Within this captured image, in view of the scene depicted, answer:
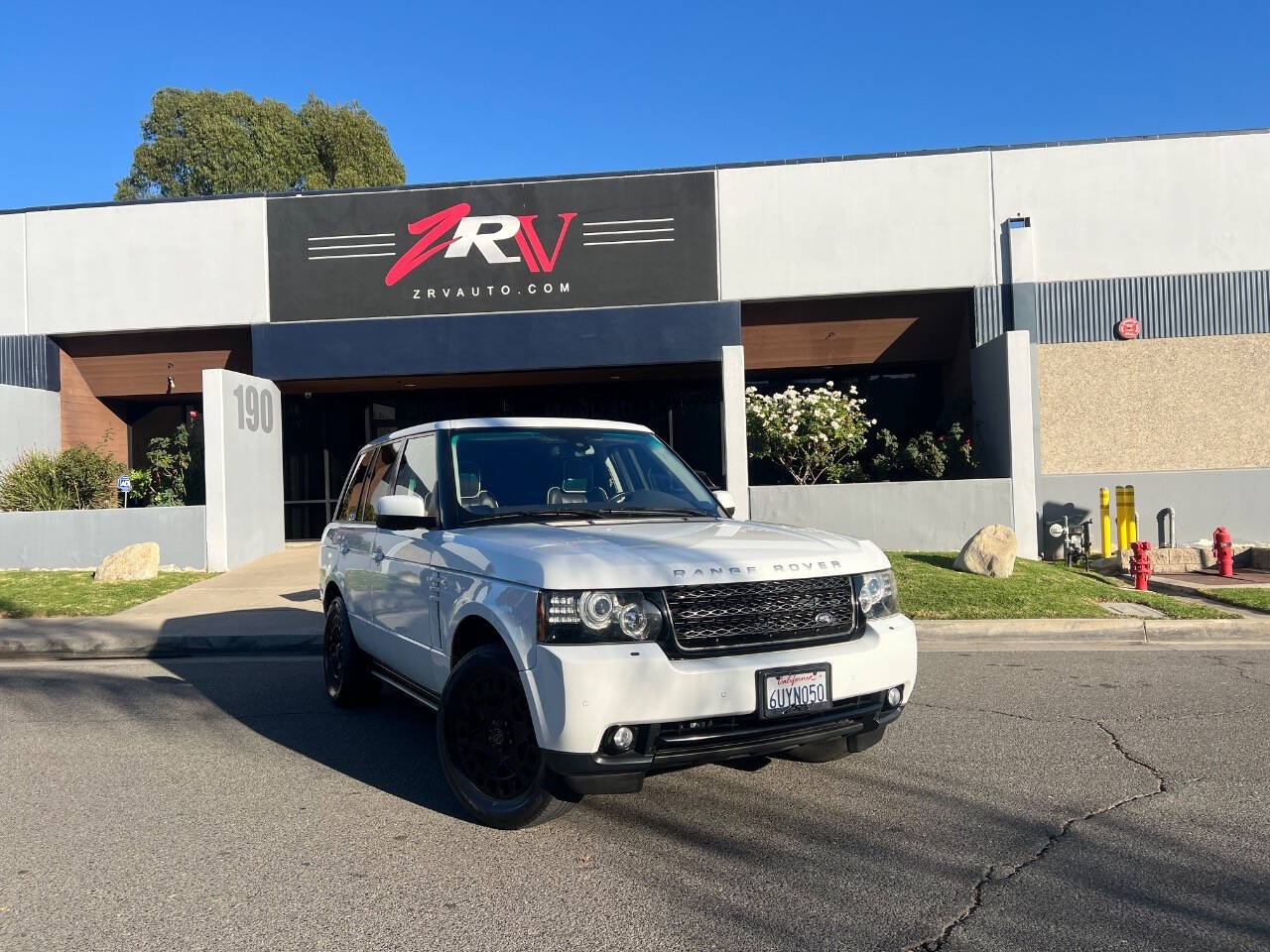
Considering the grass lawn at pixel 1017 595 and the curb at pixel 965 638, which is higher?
the grass lawn at pixel 1017 595

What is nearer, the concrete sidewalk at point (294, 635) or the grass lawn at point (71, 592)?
the concrete sidewalk at point (294, 635)

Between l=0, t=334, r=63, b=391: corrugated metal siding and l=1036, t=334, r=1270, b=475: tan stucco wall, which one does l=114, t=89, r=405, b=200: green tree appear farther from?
l=1036, t=334, r=1270, b=475: tan stucco wall

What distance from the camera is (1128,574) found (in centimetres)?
1379

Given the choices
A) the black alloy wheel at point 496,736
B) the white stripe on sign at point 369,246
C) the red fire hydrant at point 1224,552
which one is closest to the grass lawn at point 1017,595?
the red fire hydrant at point 1224,552

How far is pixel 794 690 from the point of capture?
4180mm

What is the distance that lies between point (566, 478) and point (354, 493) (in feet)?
7.42

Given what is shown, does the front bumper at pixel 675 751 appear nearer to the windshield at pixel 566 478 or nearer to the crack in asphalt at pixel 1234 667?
the windshield at pixel 566 478

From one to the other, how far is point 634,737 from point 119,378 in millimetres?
17993

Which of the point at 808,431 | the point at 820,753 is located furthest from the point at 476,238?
the point at 820,753

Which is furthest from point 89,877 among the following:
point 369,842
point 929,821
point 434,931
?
point 929,821

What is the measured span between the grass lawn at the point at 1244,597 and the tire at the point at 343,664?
30.1 feet

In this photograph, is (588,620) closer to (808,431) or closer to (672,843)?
(672,843)

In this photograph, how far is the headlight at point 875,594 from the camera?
4.66 m

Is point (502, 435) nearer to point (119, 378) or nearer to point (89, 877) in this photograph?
point (89, 877)
